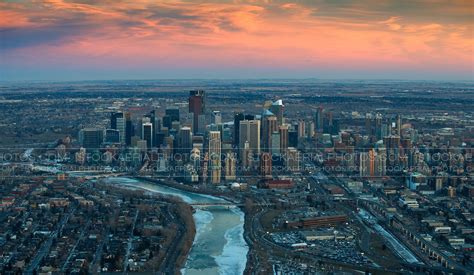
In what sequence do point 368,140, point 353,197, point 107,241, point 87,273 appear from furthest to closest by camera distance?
point 368,140, point 353,197, point 107,241, point 87,273

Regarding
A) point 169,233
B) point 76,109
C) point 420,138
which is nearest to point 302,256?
point 169,233

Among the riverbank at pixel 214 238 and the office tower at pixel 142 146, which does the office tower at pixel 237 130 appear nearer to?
the office tower at pixel 142 146

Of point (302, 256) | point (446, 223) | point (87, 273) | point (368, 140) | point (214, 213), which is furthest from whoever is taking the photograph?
point (368, 140)

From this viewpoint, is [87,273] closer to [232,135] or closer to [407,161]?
[407,161]

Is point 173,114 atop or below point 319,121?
atop

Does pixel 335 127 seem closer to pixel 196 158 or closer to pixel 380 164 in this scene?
pixel 380 164

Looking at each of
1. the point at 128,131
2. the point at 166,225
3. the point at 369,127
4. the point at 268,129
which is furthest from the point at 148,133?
the point at 166,225

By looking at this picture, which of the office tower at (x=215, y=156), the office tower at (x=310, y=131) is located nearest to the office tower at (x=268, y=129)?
the office tower at (x=215, y=156)
